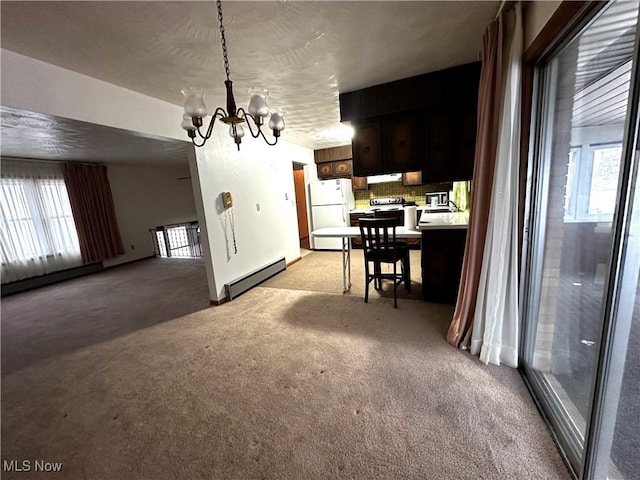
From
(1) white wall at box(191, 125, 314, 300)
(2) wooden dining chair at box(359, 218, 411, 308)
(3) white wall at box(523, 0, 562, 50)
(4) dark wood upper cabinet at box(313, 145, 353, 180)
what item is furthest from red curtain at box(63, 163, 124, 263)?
(3) white wall at box(523, 0, 562, 50)

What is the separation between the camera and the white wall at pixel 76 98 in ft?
5.46

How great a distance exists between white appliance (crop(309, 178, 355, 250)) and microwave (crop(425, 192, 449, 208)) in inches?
64.5

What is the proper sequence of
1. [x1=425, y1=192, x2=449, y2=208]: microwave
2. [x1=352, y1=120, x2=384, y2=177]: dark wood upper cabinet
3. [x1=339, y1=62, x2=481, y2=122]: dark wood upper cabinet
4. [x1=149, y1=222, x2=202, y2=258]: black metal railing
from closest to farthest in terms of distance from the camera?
1. [x1=339, y1=62, x2=481, y2=122]: dark wood upper cabinet
2. [x1=352, y1=120, x2=384, y2=177]: dark wood upper cabinet
3. [x1=425, y1=192, x2=449, y2=208]: microwave
4. [x1=149, y1=222, x2=202, y2=258]: black metal railing

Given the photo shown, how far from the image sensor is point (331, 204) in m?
5.33

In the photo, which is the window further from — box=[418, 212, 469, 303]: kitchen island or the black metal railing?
the black metal railing

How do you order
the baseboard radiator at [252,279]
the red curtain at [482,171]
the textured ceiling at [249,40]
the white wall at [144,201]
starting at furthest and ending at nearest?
1. the white wall at [144,201]
2. the baseboard radiator at [252,279]
3. the red curtain at [482,171]
4. the textured ceiling at [249,40]

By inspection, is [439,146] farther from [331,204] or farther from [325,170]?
[325,170]

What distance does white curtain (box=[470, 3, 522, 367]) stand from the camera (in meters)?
1.51

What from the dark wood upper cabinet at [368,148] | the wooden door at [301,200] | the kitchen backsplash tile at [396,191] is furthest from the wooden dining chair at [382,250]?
the wooden door at [301,200]

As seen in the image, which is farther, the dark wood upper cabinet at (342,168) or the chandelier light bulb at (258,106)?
the dark wood upper cabinet at (342,168)

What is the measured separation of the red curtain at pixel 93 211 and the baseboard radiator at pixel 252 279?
3.90 meters

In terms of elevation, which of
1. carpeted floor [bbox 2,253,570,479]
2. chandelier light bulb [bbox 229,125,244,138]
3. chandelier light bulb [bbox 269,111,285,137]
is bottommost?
carpeted floor [bbox 2,253,570,479]

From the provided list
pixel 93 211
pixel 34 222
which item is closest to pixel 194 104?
pixel 34 222

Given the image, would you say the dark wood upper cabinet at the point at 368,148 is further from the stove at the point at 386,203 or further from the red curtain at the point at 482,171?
the stove at the point at 386,203
